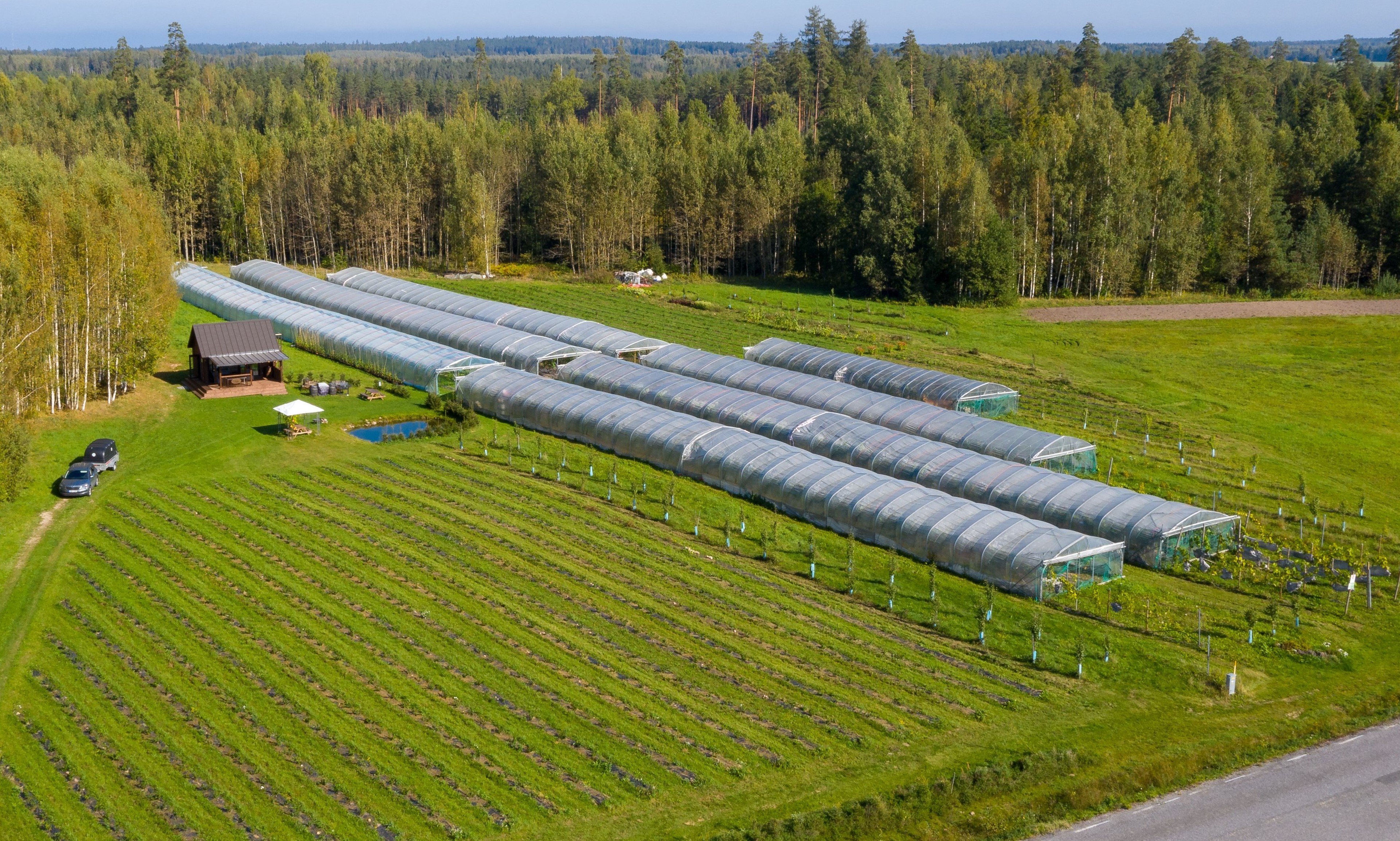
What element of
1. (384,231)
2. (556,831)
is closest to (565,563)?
(556,831)

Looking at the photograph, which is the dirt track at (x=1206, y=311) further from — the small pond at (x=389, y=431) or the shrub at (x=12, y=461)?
the shrub at (x=12, y=461)

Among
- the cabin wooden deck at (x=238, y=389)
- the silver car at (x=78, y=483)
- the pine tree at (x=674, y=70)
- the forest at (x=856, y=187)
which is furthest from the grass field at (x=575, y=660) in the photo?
the pine tree at (x=674, y=70)

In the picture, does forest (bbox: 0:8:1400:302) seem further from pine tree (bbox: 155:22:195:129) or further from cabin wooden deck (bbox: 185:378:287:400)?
cabin wooden deck (bbox: 185:378:287:400)

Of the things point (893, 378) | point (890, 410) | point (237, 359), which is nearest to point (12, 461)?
point (237, 359)

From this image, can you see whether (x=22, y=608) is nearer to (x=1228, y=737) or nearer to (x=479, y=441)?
(x=479, y=441)

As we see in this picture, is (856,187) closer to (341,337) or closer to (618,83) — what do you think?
(341,337)
